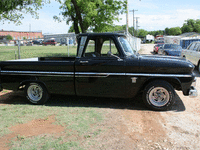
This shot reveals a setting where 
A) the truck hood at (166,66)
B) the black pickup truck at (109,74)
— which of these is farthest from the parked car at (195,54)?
the truck hood at (166,66)

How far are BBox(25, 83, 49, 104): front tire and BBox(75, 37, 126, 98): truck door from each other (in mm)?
975

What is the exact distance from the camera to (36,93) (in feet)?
19.3

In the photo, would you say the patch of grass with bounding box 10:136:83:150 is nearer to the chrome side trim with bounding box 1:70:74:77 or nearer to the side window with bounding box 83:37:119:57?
the chrome side trim with bounding box 1:70:74:77

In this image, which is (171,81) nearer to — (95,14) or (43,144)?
(43,144)

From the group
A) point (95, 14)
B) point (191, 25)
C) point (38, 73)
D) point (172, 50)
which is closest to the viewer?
point (38, 73)

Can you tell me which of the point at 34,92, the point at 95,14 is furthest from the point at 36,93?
the point at 95,14

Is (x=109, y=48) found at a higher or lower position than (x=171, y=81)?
higher

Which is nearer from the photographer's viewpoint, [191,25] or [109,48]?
[109,48]

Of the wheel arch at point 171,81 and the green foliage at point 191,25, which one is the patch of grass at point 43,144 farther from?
the green foliage at point 191,25

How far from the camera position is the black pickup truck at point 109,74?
16.6ft

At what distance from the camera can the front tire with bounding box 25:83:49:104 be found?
5.73 meters

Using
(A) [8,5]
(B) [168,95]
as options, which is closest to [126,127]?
(B) [168,95]

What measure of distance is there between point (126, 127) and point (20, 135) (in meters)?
2.07

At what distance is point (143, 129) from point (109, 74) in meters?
1.65
